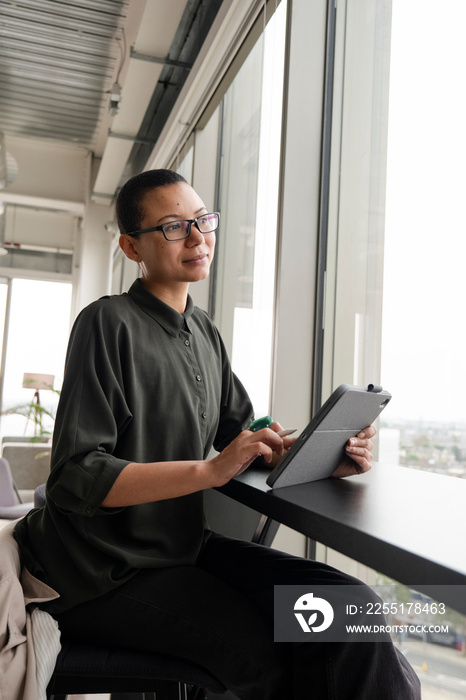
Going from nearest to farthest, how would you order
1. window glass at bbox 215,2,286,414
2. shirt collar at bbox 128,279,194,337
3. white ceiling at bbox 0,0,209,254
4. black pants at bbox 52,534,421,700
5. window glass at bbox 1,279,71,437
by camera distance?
black pants at bbox 52,534,421,700 → shirt collar at bbox 128,279,194,337 → window glass at bbox 215,2,286,414 → white ceiling at bbox 0,0,209,254 → window glass at bbox 1,279,71,437

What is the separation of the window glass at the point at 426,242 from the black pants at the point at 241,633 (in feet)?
1.77

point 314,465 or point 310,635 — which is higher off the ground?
point 314,465

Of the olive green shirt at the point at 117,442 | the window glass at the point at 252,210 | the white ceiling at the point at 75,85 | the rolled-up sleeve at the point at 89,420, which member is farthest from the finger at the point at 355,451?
the white ceiling at the point at 75,85

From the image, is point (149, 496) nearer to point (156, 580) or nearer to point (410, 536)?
point (156, 580)

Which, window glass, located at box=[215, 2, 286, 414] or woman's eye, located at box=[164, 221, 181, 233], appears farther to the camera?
window glass, located at box=[215, 2, 286, 414]

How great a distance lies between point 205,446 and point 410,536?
73cm

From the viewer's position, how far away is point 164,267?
1.40m

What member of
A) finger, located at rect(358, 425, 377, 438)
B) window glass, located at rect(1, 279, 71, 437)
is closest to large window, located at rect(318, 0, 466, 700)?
finger, located at rect(358, 425, 377, 438)

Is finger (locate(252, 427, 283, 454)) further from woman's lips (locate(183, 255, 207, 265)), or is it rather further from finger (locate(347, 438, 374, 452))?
woman's lips (locate(183, 255, 207, 265))

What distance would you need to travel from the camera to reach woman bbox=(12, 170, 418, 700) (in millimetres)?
1045

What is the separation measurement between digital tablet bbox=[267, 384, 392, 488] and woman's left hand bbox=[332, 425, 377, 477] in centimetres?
2

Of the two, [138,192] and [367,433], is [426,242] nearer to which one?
[367,433]

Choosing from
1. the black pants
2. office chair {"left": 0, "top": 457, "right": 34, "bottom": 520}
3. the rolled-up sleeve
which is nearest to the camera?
the black pants

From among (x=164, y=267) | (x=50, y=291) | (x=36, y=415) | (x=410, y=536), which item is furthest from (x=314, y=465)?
(x=50, y=291)
